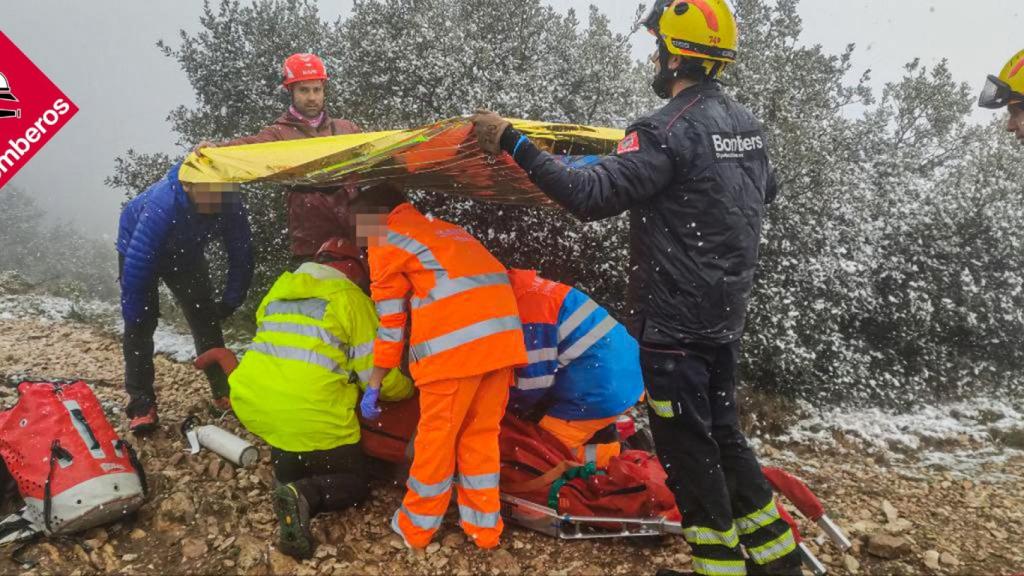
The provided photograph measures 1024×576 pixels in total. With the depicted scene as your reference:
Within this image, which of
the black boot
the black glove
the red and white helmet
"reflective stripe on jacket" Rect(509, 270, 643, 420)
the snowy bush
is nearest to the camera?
the black boot

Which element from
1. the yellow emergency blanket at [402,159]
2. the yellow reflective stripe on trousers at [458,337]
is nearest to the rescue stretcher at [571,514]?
the yellow reflective stripe on trousers at [458,337]

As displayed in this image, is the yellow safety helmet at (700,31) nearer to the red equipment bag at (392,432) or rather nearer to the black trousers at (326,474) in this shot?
the red equipment bag at (392,432)

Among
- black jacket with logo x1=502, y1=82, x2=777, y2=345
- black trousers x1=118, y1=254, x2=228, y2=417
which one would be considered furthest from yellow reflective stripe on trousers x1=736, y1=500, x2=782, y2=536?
black trousers x1=118, y1=254, x2=228, y2=417

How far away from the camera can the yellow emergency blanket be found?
261cm

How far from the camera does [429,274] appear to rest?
2.99 meters

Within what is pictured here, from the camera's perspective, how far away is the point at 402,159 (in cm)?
274

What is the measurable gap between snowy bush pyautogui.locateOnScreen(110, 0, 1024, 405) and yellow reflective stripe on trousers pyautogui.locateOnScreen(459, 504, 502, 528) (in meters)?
3.23

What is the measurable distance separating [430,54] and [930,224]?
635 centimetres

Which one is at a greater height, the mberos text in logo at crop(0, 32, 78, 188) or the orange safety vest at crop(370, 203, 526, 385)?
the mberos text in logo at crop(0, 32, 78, 188)

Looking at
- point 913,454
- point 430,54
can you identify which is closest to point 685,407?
point 913,454

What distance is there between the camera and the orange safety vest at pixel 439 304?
2922 mm

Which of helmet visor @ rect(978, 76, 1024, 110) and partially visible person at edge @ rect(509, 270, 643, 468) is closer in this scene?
helmet visor @ rect(978, 76, 1024, 110)

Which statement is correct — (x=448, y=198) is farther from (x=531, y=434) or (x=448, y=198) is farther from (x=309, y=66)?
(x=531, y=434)

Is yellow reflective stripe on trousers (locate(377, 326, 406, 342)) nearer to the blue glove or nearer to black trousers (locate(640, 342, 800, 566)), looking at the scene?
the blue glove
